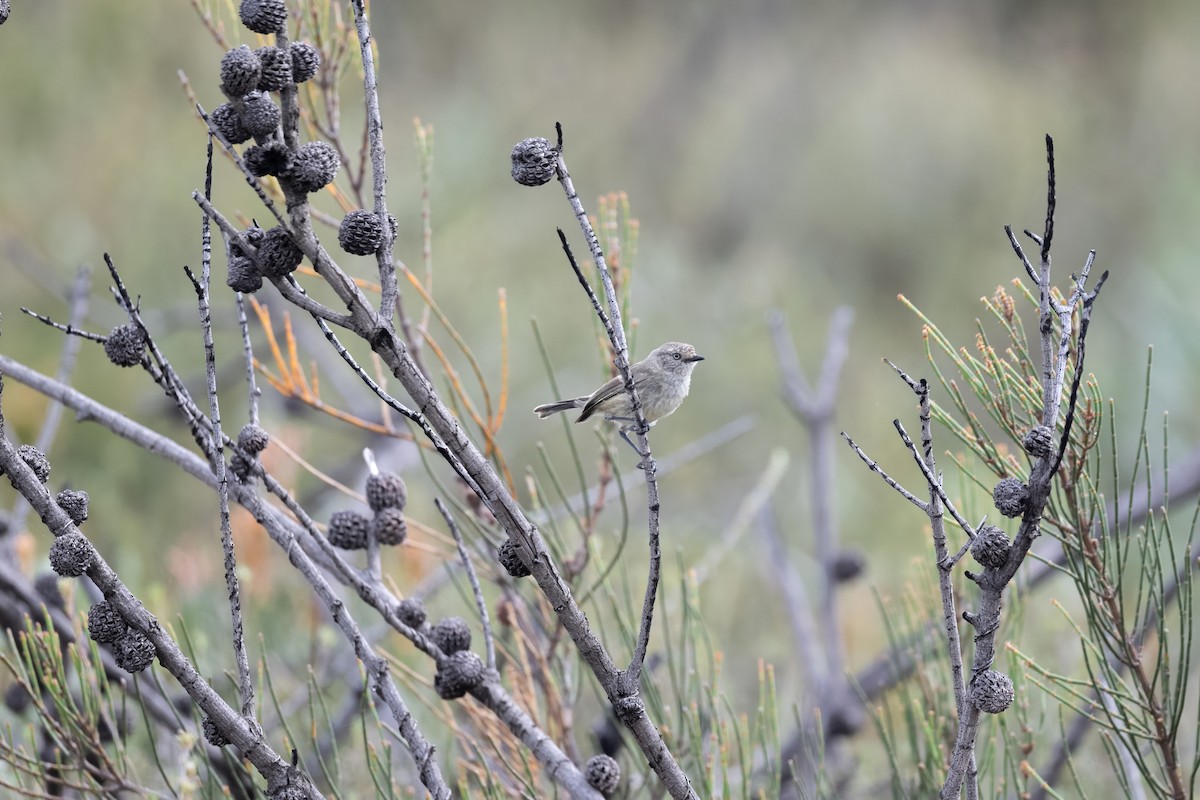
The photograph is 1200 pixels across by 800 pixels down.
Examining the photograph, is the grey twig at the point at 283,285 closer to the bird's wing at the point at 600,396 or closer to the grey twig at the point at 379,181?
the grey twig at the point at 379,181

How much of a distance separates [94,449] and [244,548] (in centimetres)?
230

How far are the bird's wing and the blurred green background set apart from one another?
4.07 feet

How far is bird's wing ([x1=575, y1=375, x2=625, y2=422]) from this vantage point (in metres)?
2.27

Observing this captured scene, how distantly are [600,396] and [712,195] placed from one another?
7.09 metres

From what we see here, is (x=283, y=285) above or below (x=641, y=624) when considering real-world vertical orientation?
above

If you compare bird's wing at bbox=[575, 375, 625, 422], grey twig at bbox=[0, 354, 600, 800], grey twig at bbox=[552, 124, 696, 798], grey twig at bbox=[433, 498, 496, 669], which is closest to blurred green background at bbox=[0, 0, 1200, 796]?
bird's wing at bbox=[575, 375, 625, 422]

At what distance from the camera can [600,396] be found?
2352 millimetres

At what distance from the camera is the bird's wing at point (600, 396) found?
89.4 inches

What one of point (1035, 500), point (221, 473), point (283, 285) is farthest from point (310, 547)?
point (1035, 500)

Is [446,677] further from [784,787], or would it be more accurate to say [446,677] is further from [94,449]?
[94,449]

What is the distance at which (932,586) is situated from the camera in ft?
5.24

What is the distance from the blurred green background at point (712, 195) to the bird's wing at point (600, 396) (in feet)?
4.07

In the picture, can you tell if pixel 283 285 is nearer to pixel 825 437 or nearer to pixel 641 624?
pixel 641 624

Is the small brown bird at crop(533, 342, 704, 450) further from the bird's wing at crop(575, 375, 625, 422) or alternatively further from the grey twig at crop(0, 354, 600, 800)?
the grey twig at crop(0, 354, 600, 800)
